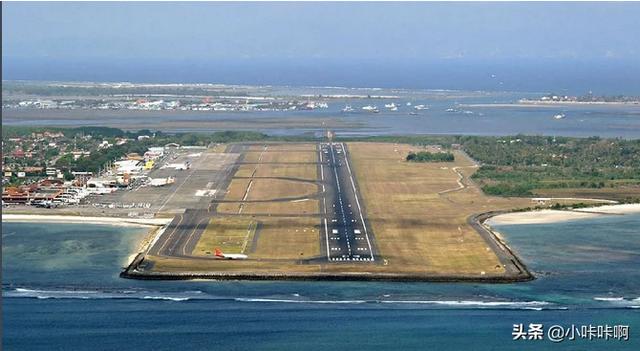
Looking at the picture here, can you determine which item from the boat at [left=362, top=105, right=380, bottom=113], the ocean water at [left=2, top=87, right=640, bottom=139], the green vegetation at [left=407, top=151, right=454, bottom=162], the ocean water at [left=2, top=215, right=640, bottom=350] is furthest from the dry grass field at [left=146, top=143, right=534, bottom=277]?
the boat at [left=362, top=105, right=380, bottom=113]

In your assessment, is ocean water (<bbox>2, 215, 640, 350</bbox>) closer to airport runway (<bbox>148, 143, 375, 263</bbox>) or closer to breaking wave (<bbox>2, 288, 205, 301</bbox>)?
breaking wave (<bbox>2, 288, 205, 301</bbox>)

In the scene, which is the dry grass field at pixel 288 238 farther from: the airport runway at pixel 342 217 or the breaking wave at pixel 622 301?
the breaking wave at pixel 622 301

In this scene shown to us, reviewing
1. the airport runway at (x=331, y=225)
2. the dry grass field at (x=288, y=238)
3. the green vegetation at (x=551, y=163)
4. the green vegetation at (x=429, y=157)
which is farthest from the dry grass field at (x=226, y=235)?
the green vegetation at (x=429, y=157)

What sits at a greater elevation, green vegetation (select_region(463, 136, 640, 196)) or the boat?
the boat

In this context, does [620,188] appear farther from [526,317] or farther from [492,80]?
[492,80]

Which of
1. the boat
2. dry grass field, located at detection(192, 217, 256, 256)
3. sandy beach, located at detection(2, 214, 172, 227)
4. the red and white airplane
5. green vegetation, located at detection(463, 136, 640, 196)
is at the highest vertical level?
the boat

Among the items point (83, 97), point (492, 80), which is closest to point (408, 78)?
point (492, 80)
